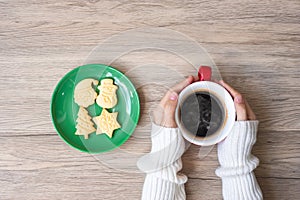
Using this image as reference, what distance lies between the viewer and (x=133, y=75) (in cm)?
74

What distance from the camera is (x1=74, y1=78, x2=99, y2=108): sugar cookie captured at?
710 mm

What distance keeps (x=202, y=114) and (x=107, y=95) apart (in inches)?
7.9

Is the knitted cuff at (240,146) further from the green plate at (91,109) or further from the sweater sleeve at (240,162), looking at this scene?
the green plate at (91,109)

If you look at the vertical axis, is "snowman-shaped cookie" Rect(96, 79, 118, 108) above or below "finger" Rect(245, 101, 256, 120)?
above

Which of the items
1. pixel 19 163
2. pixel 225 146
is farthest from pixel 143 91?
pixel 19 163

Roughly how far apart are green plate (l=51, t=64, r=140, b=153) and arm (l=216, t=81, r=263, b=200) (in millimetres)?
196

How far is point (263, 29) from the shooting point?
75 cm

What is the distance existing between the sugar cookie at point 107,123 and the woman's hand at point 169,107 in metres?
0.09

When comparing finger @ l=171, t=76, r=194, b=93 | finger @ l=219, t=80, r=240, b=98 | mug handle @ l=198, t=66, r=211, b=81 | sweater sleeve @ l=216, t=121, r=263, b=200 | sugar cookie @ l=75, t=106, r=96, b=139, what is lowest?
sweater sleeve @ l=216, t=121, r=263, b=200

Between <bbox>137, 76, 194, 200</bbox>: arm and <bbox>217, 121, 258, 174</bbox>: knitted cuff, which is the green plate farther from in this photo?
<bbox>217, 121, 258, 174</bbox>: knitted cuff

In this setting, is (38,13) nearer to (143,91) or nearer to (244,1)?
(143,91)

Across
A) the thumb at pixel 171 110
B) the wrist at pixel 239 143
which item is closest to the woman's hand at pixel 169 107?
the thumb at pixel 171 110

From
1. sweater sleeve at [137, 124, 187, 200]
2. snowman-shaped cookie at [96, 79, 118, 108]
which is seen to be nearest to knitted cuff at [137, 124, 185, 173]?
sweater sleeve at [137, 124, 187, 200]

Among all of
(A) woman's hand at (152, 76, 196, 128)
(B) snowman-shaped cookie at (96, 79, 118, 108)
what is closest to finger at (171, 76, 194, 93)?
(A) woman's hand at (152, 76, 196, 128)
